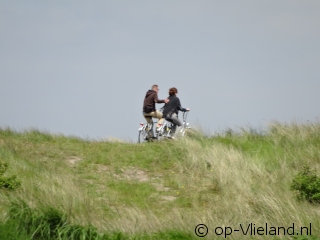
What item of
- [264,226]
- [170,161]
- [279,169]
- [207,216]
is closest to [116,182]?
[170,161]

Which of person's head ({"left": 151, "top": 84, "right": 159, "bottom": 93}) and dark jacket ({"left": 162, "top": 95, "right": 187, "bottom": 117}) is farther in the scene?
person's head ({"left": 151, "top": 84, "right": 159, "bottom": 93})

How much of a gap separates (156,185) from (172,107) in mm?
5612

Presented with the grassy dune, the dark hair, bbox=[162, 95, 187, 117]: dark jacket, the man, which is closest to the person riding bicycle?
bbox=[162, 95, 187, 117]: dark jacket

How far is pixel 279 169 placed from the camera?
58.3ft

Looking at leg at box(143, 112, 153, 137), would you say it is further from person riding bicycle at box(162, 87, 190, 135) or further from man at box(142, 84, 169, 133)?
person riding bicycle at box(162, 87, 190, 135)

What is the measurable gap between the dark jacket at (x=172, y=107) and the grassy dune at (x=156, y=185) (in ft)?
4.17

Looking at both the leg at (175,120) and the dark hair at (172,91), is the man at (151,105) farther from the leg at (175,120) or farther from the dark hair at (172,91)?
the leg at (175,120)

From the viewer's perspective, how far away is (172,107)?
74.2 ft

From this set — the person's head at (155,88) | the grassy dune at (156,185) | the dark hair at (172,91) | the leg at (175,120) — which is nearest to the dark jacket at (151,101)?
the person's head at (155,88)

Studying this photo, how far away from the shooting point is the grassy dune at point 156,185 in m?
11.0

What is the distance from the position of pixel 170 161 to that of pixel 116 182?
7.83 ft

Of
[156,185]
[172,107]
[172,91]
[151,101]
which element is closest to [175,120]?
[172,107]

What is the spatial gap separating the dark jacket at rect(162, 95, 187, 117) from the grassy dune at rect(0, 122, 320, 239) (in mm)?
1272

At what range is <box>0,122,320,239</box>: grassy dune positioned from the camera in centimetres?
1102
